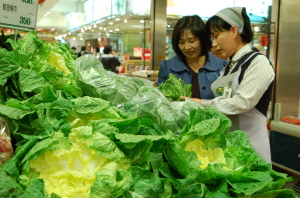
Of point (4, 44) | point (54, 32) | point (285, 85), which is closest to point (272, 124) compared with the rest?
point (285, 85)

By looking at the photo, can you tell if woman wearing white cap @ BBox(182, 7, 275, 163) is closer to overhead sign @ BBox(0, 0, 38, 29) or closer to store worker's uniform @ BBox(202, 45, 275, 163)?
store worker's uniform @ BBox(202, 45, 275, 163)

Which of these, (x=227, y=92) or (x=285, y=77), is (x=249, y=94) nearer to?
(x=227, y=92)

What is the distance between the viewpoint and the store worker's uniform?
2.25m

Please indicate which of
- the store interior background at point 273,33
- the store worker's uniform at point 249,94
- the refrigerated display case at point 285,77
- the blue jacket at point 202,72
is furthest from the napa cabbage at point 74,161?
the refrigerated display case at point 285,77

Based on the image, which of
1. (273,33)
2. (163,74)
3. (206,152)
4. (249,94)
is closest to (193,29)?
(163,74)

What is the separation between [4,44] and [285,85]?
309 centimetres

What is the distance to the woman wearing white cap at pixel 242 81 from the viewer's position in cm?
226

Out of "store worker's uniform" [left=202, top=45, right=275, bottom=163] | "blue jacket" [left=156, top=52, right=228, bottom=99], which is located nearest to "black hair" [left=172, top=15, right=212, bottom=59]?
"blue jacket" [left=156, top=52, right=228, bottom=99]

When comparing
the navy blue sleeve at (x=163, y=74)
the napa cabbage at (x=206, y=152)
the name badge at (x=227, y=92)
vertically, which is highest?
the navy blue sleeve at (x=163, y=74)

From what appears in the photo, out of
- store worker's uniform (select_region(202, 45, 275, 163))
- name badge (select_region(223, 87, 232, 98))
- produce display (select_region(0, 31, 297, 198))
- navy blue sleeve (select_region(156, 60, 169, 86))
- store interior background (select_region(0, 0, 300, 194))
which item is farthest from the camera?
store interior background (select_region(0, 0, 300, 194))

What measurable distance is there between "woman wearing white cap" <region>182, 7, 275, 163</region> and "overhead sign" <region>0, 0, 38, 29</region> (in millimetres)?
1268

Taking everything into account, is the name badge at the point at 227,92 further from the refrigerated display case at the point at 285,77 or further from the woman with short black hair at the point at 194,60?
the refrigerated display case at the point at 285,77

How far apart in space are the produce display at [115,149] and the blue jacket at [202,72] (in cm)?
116

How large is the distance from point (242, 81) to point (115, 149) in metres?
1.32
